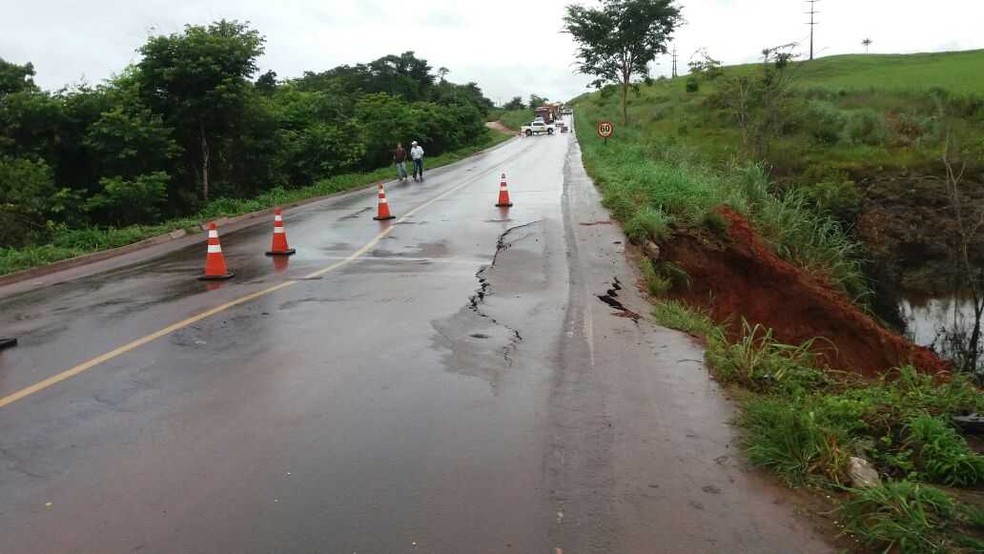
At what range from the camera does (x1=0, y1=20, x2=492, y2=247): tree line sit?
17.6 metres

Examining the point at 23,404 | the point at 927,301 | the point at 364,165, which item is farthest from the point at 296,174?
the point at 23,404

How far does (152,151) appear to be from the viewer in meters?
19.5

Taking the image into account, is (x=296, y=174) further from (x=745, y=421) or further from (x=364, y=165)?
(x=745, y=421)

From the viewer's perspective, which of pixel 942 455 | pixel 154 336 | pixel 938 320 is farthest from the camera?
pixel 938 320

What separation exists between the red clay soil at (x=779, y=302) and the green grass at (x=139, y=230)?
10.9 meters

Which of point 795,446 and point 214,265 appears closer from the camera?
point 795,446

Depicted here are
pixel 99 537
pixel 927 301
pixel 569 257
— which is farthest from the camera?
pixel 927 301

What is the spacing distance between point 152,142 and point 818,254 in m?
16.5

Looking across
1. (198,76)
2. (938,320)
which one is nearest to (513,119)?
(198,76)

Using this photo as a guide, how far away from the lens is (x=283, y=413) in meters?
5.23

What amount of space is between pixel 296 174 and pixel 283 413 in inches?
938

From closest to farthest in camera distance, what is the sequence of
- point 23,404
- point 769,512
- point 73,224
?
1. point 769,512
2. point 23,404
3. point 73,224

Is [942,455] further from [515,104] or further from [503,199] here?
[515,104]

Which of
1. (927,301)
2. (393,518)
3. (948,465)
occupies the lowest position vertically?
(927,301)
